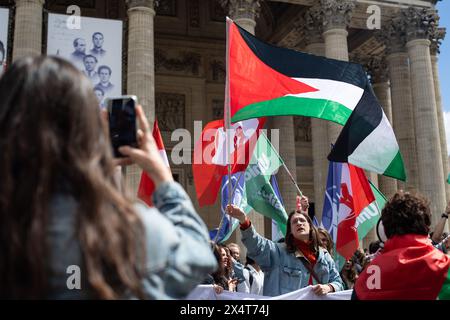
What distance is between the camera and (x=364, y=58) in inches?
1100

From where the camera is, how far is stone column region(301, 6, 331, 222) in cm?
2167

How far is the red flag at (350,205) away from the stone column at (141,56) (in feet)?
27.7

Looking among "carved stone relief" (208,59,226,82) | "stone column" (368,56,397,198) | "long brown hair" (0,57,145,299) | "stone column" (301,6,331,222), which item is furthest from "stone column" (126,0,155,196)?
"long brown hair" (0,57,145,299)

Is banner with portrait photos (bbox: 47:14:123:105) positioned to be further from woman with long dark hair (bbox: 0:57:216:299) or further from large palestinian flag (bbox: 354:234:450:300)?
woman with long dark hair (bbox: 0:57:216:299)

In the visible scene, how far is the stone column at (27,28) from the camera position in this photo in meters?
17.7

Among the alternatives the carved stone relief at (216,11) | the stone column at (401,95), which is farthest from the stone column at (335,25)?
the carved stone relief at (216,11)

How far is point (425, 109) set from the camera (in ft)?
73.5

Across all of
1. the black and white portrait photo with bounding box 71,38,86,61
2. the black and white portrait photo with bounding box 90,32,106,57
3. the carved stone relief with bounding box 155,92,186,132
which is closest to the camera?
the black and white portrait photo with bounding box 71,38,86,61

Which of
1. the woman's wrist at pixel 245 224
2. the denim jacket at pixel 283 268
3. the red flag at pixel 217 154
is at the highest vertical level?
the red flag at pixel 217 154

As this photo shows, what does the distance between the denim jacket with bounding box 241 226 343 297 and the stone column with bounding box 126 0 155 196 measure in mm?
12437

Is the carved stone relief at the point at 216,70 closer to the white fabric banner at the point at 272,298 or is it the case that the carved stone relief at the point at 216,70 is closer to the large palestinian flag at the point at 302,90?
the large palestinian flag at the point at 302,90

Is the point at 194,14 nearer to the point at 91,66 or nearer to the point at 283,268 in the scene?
the point at 91,66
